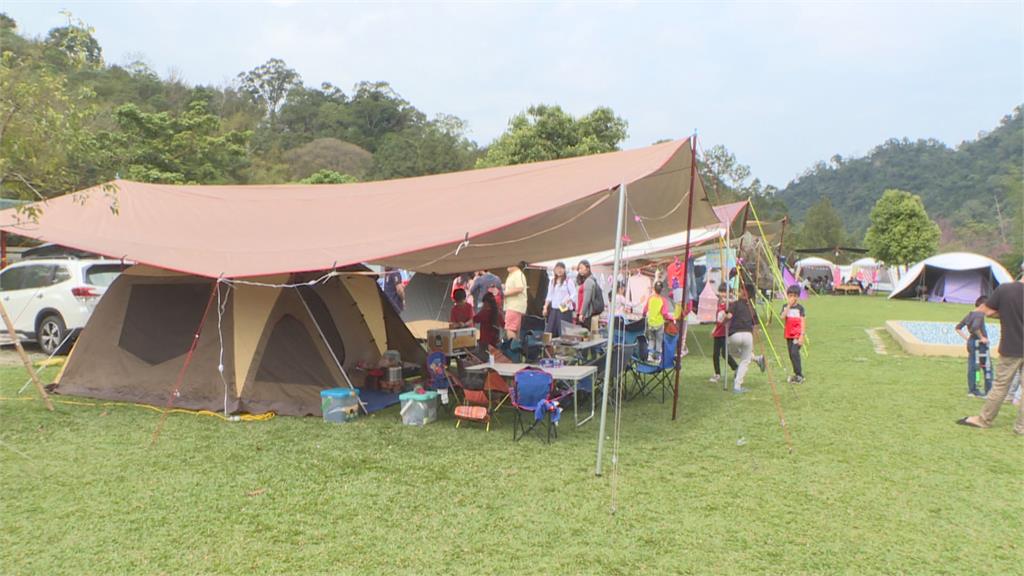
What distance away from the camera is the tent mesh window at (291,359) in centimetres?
609

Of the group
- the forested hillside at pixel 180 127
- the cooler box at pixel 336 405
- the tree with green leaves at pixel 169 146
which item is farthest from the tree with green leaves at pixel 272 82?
the cooler box at pixel 336 405


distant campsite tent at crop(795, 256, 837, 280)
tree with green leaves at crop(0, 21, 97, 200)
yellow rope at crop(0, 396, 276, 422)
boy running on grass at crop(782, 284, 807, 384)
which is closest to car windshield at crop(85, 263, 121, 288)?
yellow rope at crop(0, 396, 276, 422)

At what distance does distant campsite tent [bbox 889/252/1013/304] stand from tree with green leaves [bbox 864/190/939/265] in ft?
19.3

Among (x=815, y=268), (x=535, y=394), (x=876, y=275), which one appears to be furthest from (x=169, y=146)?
(x=876, y=275)

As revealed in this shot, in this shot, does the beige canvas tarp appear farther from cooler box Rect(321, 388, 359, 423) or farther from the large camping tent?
cooler box Rect(321, 388, 359, 423)

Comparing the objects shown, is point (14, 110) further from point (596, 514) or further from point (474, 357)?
point (596, 514)

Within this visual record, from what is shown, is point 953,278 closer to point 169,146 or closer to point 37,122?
point 37,122

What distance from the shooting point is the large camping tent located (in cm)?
527

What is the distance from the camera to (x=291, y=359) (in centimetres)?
612

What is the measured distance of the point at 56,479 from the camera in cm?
419

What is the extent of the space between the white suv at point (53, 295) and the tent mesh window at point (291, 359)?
3.80 m

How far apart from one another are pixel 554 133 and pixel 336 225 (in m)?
15.2

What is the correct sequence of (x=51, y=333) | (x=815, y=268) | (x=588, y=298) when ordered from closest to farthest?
(x=51, y=333) → (x=588, y=298) → (x=815, y=268)

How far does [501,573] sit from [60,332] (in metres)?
8.12
